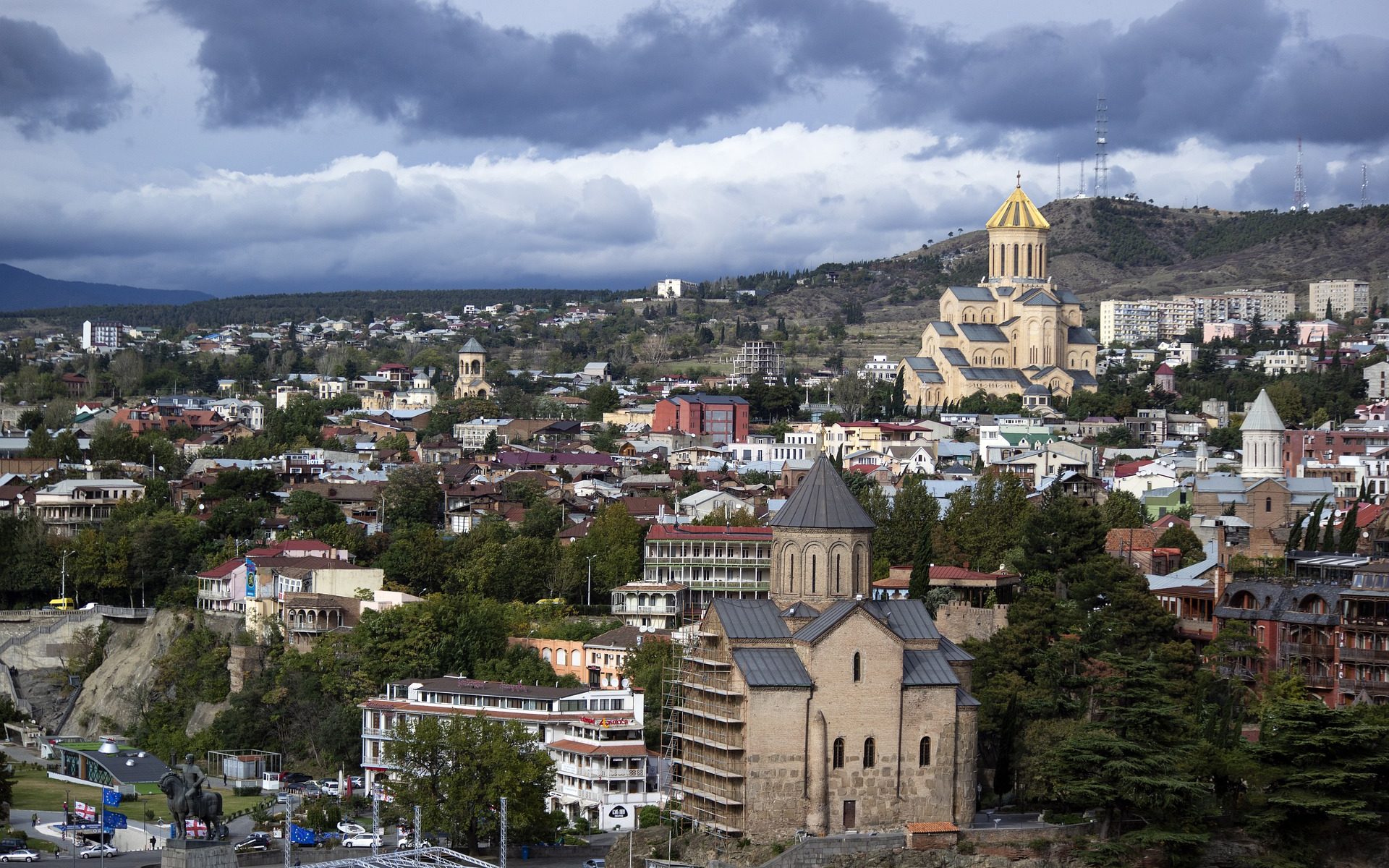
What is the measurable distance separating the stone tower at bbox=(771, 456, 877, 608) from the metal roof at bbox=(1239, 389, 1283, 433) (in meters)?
38.2

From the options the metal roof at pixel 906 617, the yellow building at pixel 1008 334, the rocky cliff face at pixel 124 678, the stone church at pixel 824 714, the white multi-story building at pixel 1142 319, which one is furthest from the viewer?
the white multi-story building at pixel 1142 319

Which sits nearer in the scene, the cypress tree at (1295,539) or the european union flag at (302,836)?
the european union flag at (302,836)

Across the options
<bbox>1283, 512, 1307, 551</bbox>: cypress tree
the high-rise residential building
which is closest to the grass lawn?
<bbox>1283, 512, 1307, 551</bbox>: cypress tree

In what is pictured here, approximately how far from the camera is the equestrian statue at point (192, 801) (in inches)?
1463

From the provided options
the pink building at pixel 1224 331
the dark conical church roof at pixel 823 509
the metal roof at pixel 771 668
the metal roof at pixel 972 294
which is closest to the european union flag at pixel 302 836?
the metal roof at pixel 771 668

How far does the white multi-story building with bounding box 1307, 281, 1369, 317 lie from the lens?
16062cm

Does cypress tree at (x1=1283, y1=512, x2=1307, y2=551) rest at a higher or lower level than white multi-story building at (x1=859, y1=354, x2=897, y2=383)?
lower

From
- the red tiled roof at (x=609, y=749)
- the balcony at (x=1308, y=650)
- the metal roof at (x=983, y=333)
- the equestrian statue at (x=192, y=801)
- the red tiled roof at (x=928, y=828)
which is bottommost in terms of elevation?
the red tiled roof at (x=609, y=749)

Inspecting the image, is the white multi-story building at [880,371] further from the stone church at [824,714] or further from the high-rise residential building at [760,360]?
the stone church at [824,714]

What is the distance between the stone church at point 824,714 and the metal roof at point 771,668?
0.11 feet

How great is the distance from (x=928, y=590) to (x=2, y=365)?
330 ft

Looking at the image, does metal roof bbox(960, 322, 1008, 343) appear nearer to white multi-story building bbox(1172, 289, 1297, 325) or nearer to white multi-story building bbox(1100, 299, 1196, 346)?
white multi-story building bbox(1100, 299, 1196, 346)

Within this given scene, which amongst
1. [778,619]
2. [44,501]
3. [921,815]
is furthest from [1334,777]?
[44,501]

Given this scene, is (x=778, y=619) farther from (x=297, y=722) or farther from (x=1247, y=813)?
(x=297, y=722)
